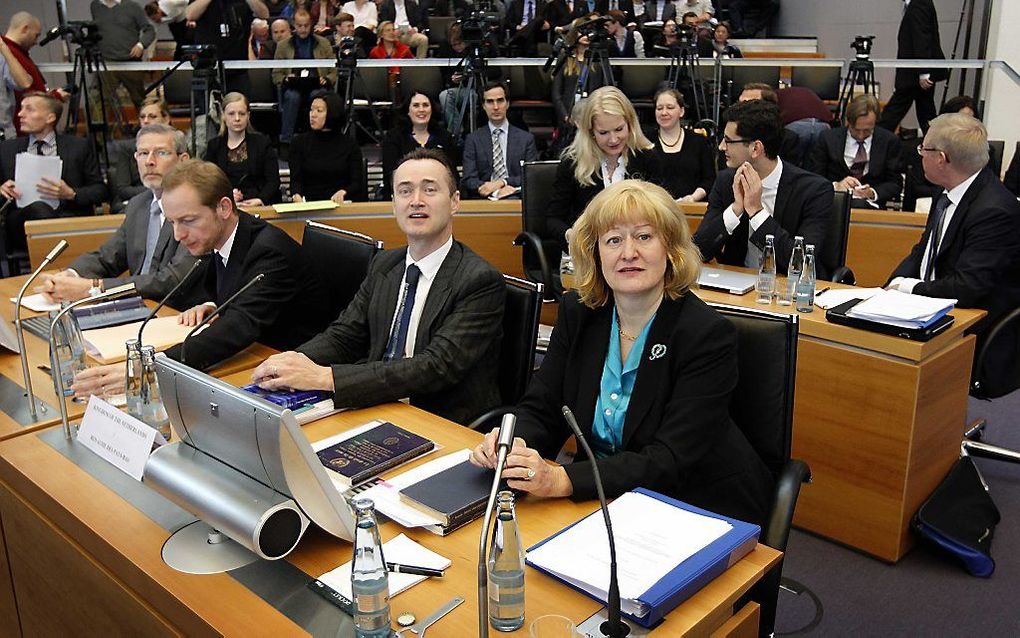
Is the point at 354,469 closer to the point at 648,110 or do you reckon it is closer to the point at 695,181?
the point at 695,181

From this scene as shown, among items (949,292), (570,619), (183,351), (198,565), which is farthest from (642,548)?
(949,292)

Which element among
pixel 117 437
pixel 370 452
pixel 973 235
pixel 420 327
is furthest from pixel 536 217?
pixel 117 437

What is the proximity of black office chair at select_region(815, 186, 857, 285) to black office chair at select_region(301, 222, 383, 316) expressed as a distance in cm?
182

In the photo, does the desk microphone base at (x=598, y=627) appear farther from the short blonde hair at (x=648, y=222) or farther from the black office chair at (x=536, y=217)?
the black office chair at (x=536, y=217)

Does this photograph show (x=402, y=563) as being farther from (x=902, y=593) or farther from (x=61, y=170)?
(x=61, y=170)

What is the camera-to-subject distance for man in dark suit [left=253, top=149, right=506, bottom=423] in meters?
2.19

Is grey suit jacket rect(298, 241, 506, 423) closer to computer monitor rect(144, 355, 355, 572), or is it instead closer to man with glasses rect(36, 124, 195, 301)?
computer monitor rect(144, 355, 355, 572)

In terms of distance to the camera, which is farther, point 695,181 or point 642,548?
point 695,181

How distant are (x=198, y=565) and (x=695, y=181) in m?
3.93

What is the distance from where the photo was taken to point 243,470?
151 cm

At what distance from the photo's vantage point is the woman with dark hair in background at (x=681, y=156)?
486 centimetres

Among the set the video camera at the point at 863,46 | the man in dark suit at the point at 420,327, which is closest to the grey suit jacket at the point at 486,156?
the video camera at the point at 863,46

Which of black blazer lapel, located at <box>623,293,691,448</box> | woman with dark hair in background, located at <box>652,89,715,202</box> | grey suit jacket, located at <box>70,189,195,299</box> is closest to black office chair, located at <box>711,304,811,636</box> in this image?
black blazer lapel, located at <box>623,293,691,448</box>

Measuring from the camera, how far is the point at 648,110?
7.65 meters
